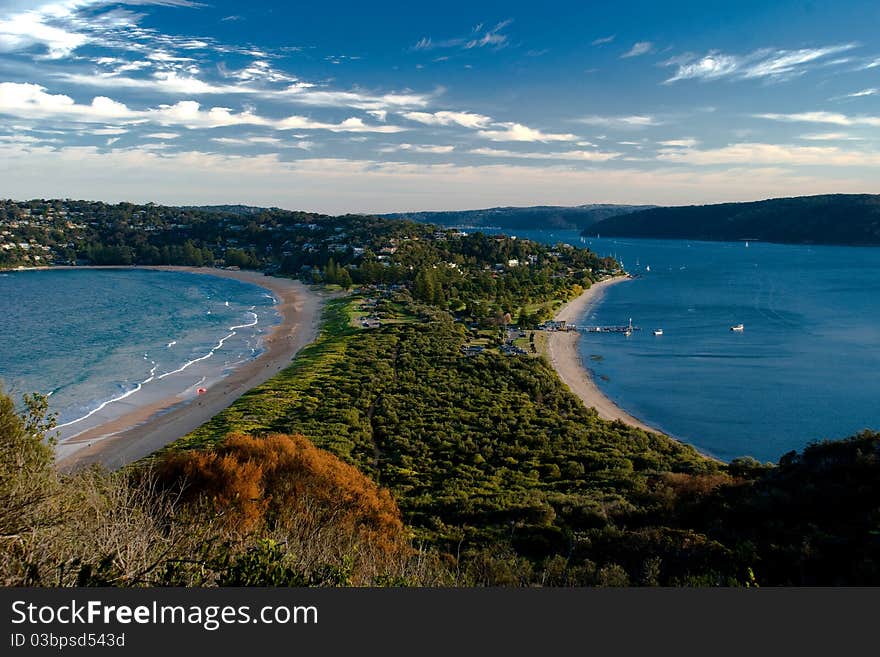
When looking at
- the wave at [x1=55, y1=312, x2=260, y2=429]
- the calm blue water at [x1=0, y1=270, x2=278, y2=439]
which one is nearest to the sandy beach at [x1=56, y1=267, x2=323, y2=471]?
the calm blue water at [x1=0, y1=270, x2=278, y2=439]

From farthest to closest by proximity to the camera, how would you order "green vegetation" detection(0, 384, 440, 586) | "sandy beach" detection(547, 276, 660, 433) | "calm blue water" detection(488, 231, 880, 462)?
"sandy beach" detection(547, 276, 660, 433) → "calm blue water" detection(488, 231, 880, 462) → "green vegetation" detection(0, 384, 440, 586)

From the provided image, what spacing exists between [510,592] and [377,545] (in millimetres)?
5764

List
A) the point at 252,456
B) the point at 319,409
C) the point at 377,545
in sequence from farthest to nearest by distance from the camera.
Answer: the point at 319,409 < the point at 252,456 < the point at 377,545

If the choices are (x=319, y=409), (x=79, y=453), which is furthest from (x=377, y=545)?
(x=79, y=453)

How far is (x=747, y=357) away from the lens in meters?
38.2

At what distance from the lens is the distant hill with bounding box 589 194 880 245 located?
12219 cm

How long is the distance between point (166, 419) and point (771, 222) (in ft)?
484

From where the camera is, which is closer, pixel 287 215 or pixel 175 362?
pixel 175 362

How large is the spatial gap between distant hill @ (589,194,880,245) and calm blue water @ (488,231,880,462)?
161 ft

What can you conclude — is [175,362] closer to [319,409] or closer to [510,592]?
[319,409]

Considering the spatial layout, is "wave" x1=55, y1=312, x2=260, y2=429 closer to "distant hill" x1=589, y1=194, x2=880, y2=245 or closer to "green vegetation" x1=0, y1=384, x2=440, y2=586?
"green vegetation" x1=0, y1=384, x2=440, y2=586

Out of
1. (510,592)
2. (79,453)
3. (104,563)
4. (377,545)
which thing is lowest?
(79,453)

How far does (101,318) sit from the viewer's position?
Result: 156 feet

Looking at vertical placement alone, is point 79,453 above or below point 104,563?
below
